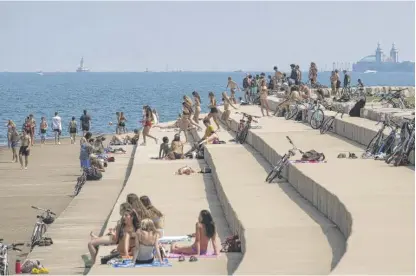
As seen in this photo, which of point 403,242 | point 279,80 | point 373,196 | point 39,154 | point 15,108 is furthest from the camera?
point 15,108

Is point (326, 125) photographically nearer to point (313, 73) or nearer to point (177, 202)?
point (177, 202)

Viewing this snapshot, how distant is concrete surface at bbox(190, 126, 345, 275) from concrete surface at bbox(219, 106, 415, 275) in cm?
23

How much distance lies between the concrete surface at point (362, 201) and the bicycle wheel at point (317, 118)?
14.5ft

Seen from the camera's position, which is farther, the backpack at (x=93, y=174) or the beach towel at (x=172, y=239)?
the backpack at (x=93, y=174)

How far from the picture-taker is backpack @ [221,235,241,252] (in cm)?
1502

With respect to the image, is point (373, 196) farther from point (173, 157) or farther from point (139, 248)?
point (173, 157)

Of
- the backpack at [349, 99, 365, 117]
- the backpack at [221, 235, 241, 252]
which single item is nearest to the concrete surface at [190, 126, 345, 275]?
the backpack at [221, 235, 241, 252]

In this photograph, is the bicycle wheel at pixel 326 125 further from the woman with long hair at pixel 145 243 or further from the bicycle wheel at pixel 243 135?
the woman with long hair at pixel 145 243

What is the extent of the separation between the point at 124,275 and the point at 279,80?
36.8m

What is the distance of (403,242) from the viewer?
13.0 metres

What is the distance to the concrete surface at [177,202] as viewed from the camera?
14.0 m

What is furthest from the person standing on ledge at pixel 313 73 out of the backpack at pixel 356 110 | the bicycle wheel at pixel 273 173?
the bicycle wheel at pixel 273 173

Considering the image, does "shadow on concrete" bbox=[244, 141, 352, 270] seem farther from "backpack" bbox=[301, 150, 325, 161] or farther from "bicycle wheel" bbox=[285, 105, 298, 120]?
"bicycle wheel" bbox=[285, 105, 298, 120]

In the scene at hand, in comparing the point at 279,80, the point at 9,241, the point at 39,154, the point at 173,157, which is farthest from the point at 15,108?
the point at 9,241
